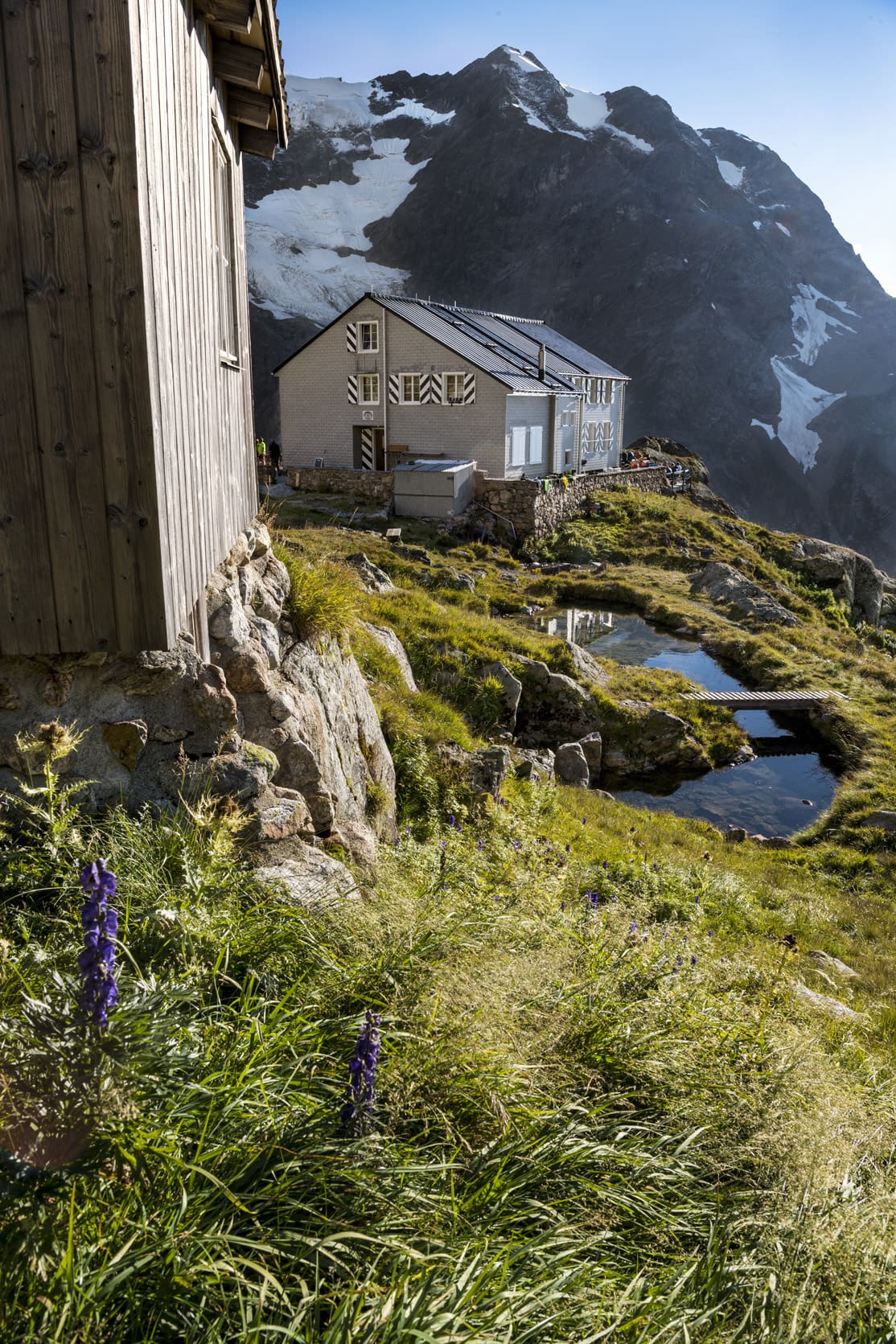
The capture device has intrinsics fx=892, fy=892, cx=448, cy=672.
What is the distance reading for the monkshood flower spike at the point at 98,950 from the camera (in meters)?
2.26

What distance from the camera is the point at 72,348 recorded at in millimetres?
4055

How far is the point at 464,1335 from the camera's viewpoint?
6.97ft

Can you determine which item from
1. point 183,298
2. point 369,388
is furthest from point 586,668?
point 369,388

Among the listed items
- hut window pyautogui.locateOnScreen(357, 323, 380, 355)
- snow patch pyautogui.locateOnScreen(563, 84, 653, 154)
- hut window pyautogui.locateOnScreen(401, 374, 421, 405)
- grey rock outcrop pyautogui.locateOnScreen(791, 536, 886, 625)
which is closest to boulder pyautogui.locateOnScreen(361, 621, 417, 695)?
hut window pyautogui.locateOnScreen(401, 374, 421, 405)

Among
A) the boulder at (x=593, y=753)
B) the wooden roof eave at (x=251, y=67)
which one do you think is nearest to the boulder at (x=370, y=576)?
the boulder at (x=593, y=753)

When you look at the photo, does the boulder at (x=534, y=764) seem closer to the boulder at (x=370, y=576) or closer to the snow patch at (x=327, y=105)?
the boulder at (x=370, y=576)

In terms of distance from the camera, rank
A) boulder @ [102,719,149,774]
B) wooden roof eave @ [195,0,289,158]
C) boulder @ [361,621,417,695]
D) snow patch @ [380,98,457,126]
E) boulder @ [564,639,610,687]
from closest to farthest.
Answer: boulder @ [102,719,149,774]
wooden roof eave @ [195,0,289,158]
boulder @ [361,621,417,695]
boulder @ [564,639,610,687]
snow patch @ [380,98,457,126]

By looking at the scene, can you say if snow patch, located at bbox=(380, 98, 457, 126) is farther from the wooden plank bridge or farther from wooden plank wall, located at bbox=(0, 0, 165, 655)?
wooden plank wall, located at bbox=(0, 0, 165, 655)

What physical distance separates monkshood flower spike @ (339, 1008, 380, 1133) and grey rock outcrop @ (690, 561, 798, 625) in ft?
84.8

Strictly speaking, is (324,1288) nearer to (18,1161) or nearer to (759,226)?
(18,1161)

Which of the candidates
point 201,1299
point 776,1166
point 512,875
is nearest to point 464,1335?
point 201,1299

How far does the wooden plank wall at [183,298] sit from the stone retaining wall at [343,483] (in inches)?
1058

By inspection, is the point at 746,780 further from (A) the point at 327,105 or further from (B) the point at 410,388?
(A) the point at 327,105

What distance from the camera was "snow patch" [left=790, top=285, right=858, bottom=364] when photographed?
10762cm
